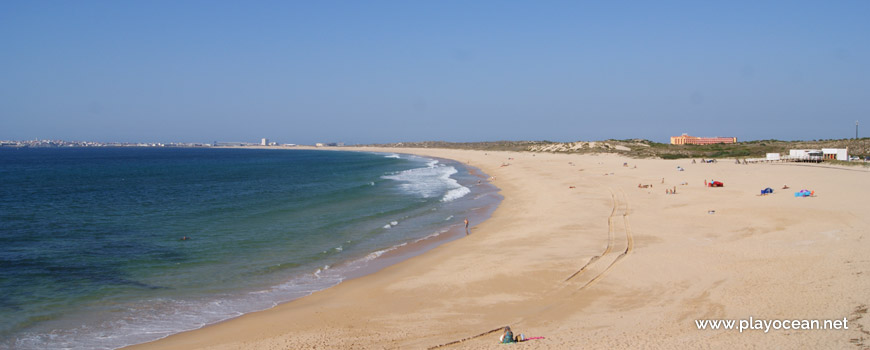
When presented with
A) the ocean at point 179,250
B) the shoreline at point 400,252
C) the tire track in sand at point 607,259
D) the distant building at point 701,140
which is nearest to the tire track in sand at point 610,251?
the tire track in sand at point 607,259

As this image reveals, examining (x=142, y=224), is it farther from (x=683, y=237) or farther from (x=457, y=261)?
(x=683, y=237)

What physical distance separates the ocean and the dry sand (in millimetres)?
1599

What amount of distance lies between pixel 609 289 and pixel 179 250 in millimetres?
15269

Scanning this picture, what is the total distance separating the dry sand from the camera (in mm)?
9734

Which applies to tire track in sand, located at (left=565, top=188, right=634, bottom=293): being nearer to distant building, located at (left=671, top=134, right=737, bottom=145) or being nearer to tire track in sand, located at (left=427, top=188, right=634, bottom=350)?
tire track in sand, located at (left=427, top=188, right=634, bottom=350)

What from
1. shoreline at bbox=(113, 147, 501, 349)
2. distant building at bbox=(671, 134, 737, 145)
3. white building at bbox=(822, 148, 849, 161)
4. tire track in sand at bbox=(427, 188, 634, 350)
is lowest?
shoreline at bbox=(113, 147, 501, 349)

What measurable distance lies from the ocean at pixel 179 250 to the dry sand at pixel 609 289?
1599 mm

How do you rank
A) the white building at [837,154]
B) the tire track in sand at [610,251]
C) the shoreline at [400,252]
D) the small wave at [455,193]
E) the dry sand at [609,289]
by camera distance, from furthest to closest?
the white building at [837,154] → the small wave at [455,193] → the shoreline at [400,252] → the tire track in sand at [610,251] → the dry sand at [609,289]

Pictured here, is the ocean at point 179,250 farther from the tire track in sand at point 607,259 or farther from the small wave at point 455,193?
the tire track in sand at point 607,259

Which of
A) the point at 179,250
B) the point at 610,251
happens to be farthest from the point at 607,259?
the point at 179,250

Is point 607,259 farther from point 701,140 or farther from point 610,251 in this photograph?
point 701,140

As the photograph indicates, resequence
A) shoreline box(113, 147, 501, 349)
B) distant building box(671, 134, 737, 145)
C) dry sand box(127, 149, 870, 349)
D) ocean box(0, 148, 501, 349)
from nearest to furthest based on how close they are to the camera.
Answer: dry sand box(127, 149, 870, 349) < ocean box(0, 148, 501, 349) < shoreline box(113, 147, 501, 349) < distant building box(671, 134, 737, 145)

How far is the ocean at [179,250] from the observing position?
40.1ft

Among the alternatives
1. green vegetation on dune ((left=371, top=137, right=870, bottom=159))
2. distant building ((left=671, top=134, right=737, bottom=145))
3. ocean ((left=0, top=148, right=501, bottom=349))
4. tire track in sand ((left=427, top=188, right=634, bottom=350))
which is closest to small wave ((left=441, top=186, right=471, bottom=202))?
ocean ((left=0, top=148, right=501, bottom=349))
